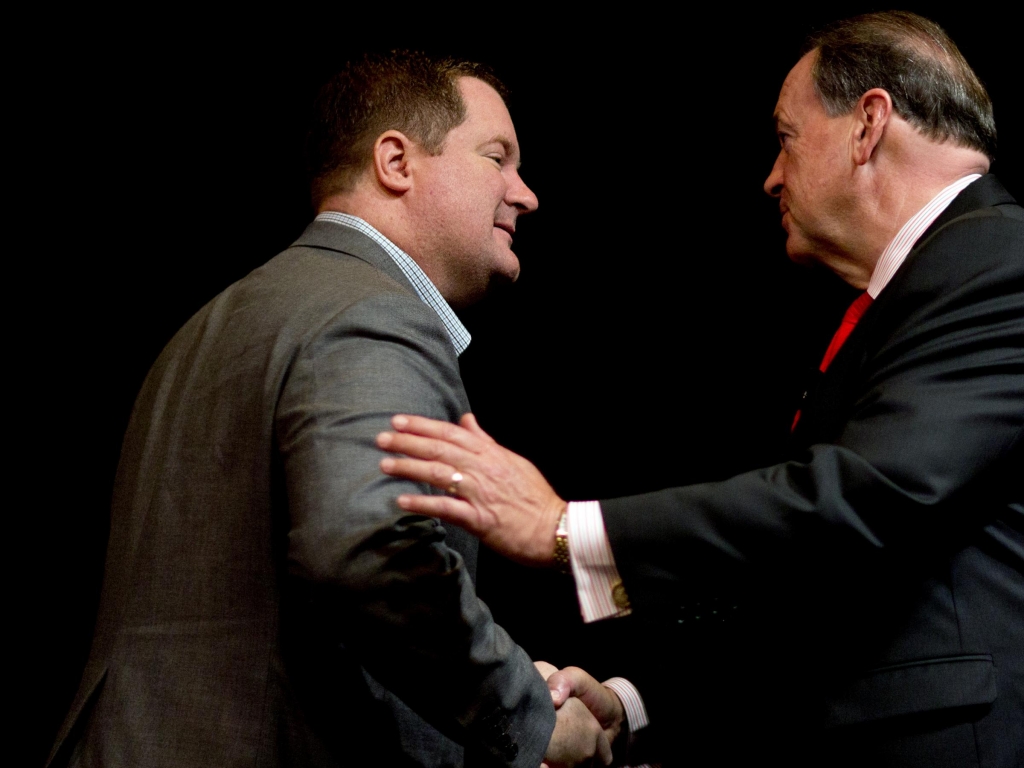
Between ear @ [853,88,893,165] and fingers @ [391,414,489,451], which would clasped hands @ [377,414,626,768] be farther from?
ear @ [853,88,893,165]

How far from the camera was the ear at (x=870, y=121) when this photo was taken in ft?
6.94

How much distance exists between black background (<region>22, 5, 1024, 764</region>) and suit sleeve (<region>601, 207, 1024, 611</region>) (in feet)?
5.79

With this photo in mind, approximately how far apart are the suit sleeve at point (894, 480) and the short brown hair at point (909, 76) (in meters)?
0.50

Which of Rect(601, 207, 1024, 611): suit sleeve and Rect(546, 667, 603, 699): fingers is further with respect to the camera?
Rect(546, 667, 603, 699): fingers

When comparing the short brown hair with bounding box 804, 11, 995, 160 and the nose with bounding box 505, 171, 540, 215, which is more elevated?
the short brown hair with bounding box 804, 11, 995, 160

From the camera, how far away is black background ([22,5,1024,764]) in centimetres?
321

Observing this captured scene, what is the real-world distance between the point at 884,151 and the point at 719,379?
1.43 meters

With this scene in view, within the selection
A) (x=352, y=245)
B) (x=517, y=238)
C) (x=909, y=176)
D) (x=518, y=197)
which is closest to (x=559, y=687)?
(x=352, y=245)

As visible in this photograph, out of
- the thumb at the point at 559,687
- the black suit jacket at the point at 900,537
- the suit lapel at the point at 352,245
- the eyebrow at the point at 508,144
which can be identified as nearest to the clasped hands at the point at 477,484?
the black suit jacket at the point at 900,537

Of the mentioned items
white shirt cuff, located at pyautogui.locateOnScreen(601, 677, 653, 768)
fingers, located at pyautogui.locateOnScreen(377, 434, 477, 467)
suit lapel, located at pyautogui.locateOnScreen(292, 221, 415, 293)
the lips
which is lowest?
white shirt cuff, located at pyautogui.locateOnScreen(601, 677, 653, 768)

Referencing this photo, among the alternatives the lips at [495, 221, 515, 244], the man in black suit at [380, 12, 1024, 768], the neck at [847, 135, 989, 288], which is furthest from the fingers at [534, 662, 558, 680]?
the neck at [847, 135, 989, 288]

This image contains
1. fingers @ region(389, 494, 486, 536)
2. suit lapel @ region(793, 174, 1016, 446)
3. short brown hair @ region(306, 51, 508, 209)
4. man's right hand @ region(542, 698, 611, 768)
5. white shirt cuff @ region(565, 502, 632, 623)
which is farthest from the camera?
short brown hair @ region(306, 51, 508, 209)

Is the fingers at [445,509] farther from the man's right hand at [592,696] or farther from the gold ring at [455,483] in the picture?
the man's right hand at [592,696]

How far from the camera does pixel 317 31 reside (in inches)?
130
